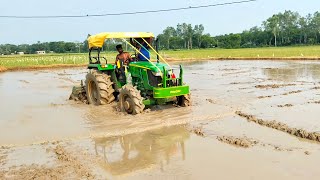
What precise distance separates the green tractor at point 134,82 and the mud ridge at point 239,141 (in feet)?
8.34

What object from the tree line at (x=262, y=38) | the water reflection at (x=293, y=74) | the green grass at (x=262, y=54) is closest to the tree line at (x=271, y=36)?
the tree line at (x=262, y=38)

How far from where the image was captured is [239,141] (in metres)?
7.02

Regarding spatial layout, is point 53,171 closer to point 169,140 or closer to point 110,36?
point 169,140

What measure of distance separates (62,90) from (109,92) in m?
6.76

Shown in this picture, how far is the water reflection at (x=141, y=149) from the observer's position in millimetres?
6053

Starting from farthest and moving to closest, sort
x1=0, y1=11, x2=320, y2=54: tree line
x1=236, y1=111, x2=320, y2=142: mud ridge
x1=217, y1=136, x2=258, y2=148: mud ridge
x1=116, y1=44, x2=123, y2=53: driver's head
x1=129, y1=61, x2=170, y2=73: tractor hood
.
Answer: x1=0, y1=11, x2=320, y2=54: tree line, x1=116, y1=44, x2=123, y2=53: driver's head, x1=129, y1=61, x2=170, y2=73: tractor hood, x1=236, y1=111, x2=320, y2=142: mud ridge, x1=217, y1=136, x2=258, y2=148: mud ridge

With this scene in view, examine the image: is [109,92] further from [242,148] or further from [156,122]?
[242,148]

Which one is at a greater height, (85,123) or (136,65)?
(136,65)

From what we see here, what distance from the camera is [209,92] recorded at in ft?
47.0

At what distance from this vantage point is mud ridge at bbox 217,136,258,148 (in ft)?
22.5

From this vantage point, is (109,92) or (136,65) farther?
(109,92)

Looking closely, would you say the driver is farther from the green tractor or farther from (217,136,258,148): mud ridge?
(217,136,258,148): mud ridge

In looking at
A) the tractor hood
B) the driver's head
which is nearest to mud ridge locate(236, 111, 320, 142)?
the tractor hood

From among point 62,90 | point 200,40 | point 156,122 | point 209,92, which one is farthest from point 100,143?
point 200,40
